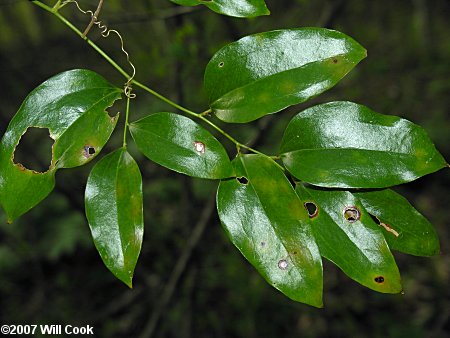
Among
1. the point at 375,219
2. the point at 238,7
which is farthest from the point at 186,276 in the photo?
the point at 238,7

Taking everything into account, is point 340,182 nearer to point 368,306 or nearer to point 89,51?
point 368,306

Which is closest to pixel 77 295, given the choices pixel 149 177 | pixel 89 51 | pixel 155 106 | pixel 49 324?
pixel 49 324

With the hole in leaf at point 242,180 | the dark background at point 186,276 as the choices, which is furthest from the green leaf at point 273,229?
the dark background at point 186,276

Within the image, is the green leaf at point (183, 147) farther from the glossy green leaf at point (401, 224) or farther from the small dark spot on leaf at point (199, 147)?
the glossy green leaf at point (401, 224)

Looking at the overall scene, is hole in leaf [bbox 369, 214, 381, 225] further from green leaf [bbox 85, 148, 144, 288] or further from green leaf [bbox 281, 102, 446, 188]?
green leaf [bbox 85, 148, 144, 288]

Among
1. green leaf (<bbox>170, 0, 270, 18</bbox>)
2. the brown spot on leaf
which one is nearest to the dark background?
green leaf (<bbox>170, 0, 270, 18</bbox>)
